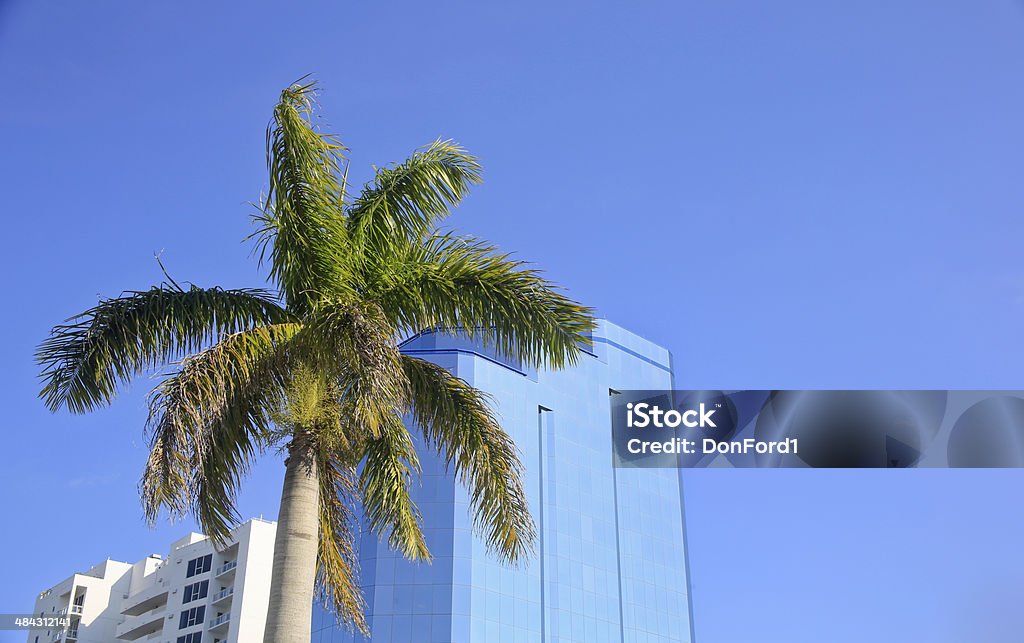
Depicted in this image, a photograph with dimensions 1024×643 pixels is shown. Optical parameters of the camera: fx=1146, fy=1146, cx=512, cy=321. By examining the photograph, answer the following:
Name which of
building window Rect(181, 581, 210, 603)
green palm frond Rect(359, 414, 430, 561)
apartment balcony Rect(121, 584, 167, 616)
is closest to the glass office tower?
building window Rect(181, 581, 210, 603)

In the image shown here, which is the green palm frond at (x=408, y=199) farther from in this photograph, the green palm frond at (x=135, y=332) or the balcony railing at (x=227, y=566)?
the balcony railing at (x=227, y=566)

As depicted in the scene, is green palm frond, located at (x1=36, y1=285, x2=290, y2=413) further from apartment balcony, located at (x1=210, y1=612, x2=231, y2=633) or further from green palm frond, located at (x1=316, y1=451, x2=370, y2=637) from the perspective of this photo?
apartment balcony, located at (x1=210, y1=612, x2=231, y2=633)

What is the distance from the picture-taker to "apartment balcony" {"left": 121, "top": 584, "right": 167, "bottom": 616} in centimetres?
9519

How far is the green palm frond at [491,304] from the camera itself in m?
15.4

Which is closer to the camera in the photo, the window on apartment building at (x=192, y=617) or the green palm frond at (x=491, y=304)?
the green palm frond at (x=491, y=304)

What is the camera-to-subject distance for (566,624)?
207 ft

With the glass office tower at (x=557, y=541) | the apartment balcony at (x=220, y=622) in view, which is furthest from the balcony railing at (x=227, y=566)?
the glass office tower at (x=557, y=541)

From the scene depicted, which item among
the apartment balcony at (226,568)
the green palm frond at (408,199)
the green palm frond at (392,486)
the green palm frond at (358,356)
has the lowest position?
the green palm frond at (392,486)

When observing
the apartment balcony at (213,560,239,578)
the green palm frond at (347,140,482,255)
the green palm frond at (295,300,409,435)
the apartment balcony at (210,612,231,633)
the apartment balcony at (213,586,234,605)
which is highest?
the apartment balcony at (213,560,239,578)

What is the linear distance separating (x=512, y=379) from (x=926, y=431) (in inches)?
1741

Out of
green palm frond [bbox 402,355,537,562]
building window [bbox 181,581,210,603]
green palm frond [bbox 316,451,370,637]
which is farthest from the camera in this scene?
building window [bbox 181,581,210,603]

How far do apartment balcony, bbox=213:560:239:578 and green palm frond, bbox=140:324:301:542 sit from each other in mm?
74869

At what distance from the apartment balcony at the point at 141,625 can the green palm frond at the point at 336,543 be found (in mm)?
83257

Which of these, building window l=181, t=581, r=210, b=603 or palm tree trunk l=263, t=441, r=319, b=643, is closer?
palm tree trunk l=263, t=441, r=319, b=643
